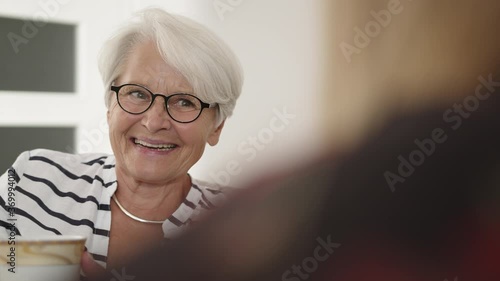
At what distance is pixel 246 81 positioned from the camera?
52 centimetres

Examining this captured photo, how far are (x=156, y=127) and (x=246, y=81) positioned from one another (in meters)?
0.17

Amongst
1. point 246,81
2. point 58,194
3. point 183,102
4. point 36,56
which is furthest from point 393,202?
point 36,56

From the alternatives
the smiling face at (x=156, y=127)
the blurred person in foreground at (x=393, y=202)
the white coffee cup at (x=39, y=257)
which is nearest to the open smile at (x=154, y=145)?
the smiling face at (x=156, y=127)

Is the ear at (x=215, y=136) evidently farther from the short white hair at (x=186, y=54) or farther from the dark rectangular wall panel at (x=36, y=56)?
the dark rectangular wall panel at (x=36, y=56)

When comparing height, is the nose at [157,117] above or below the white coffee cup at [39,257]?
above

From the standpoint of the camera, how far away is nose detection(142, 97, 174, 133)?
0.61m

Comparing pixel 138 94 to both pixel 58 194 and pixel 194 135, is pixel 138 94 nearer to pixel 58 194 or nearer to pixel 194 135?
pixel 194 135

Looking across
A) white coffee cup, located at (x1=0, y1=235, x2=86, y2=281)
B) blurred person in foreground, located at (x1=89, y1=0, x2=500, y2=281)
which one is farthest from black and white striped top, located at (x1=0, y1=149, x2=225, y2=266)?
blurred person in foreground, located at (x1=89, y1=0, x2=500, y2=281)

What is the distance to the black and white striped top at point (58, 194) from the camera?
672 millimetres

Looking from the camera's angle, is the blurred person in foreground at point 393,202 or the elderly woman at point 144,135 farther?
the elderly woman at point 144,135

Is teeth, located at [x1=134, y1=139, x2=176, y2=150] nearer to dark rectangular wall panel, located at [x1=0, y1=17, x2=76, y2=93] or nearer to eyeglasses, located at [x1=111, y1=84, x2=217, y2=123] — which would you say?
eyeglasses, located at [x1=111, y1=84, x2=217, y2=123]

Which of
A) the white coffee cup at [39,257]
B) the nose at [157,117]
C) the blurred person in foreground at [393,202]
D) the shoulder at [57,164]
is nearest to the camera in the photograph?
the blurred person in foreground at [393,202]

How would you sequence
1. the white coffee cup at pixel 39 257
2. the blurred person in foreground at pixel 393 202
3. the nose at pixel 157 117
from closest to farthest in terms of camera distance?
the blurred person in foreground at pixel 393 202, the white coffee cup at pixel 39 257, the nose at pixel 157 117

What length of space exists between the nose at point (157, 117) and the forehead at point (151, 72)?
2 centimetres
